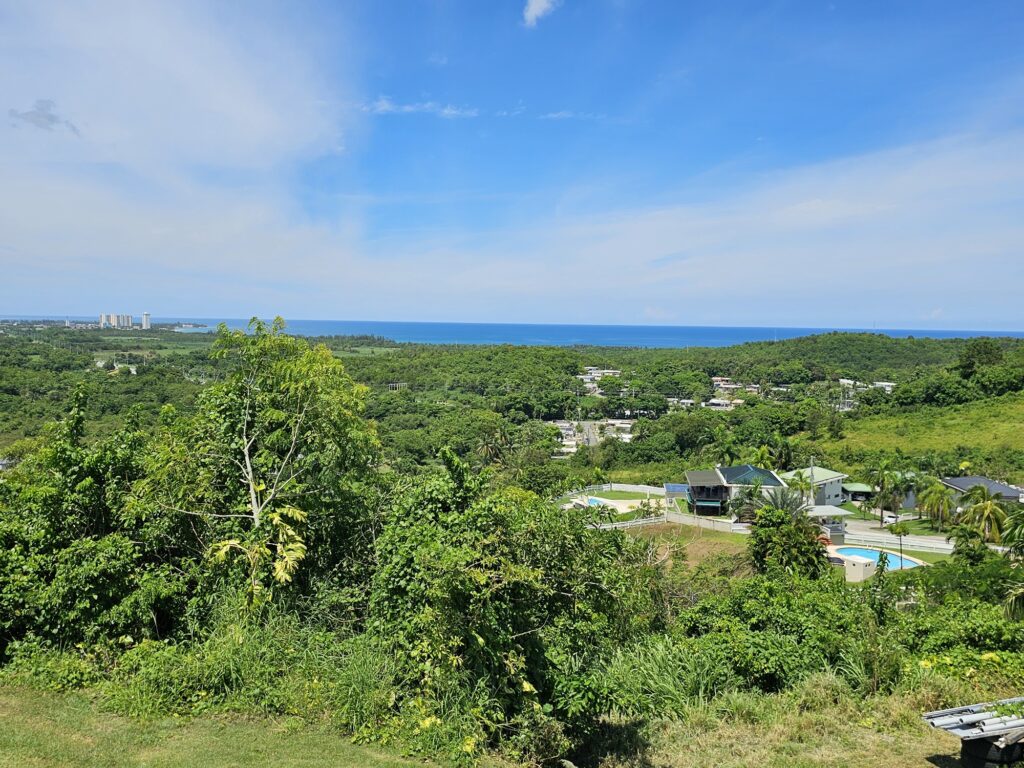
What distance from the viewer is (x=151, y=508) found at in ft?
19.8

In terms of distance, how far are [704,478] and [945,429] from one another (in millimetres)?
23794

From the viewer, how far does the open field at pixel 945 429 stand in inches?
1633

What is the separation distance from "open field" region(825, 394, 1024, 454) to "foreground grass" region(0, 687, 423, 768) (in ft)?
153

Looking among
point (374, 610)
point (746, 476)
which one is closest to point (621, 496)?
point (746, 476)

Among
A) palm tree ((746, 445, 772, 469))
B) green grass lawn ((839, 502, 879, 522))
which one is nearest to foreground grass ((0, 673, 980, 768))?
green grass lawn ((839, 502, 879, 522))

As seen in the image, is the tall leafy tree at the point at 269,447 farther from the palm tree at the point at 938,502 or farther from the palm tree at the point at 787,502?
the palm tree at the point at 938,502

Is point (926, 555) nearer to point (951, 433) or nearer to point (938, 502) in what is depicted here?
point (938, 502)

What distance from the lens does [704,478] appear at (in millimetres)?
34188

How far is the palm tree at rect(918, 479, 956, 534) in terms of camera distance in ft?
91.6

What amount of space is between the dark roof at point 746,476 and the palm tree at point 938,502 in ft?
21.5

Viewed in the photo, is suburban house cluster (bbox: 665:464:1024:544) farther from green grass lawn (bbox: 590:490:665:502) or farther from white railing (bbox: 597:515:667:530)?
white railing (bbox: 597:515:667:530)

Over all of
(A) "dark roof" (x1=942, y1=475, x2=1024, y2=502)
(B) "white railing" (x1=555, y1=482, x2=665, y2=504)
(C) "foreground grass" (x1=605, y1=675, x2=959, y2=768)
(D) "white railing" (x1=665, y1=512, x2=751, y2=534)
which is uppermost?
(C) "foreground grass" (x1=605, y1=675, x2=959, y2=768)

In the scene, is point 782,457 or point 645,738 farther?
point 782,457

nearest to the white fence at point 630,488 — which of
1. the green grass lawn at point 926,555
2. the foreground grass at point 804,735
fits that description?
the green grass lawn at point 926,555
